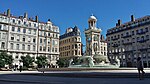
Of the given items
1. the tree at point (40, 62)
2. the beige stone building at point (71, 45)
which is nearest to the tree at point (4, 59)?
the tree at point (40, 62)

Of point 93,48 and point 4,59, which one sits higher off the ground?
point 93,48

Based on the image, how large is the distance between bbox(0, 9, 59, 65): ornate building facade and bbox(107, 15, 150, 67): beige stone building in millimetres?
28464

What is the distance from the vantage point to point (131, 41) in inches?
3073

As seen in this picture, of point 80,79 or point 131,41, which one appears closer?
point 80,79

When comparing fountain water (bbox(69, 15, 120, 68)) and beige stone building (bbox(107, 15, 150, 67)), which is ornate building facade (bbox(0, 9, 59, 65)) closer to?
beige stone building (bbox(107, 15, 150, 67))

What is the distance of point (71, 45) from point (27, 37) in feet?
85.0

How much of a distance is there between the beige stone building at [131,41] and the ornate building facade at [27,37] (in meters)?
28.5

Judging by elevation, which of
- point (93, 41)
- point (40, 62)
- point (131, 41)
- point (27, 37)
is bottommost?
point (40, 62)

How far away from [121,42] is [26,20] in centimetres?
→ 4367

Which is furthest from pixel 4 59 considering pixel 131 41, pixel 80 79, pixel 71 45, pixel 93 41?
pixel 131 41

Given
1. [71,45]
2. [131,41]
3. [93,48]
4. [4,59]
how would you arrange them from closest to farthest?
[93,48]
[4,59]
[131,41]
[71,45]

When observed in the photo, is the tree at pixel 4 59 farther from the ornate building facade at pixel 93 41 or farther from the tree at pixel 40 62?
the ornate building facade at pixel 93 41

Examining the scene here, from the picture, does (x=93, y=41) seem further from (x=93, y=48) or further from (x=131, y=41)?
(x=131, y=41)

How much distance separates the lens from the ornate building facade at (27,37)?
6394 cm
